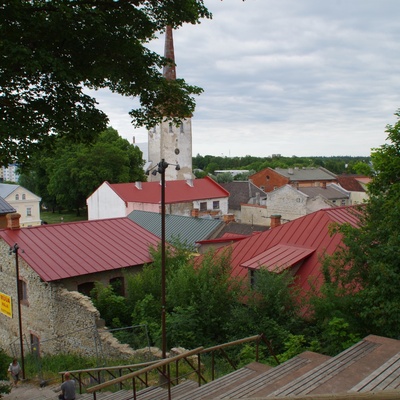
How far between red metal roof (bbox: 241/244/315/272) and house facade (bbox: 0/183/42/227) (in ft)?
154

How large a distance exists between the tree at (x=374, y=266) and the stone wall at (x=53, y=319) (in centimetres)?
716

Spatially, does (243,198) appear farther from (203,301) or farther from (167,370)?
(167,370)

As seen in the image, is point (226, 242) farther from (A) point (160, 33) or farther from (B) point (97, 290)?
(A) point (160, 33)

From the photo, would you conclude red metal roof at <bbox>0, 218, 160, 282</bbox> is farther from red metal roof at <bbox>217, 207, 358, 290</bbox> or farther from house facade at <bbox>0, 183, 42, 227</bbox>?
house facade at <bbox>0, 183, 42, 227</bbox>

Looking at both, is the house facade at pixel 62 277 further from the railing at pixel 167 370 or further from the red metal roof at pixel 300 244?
the red metal roof at pixel 300 244

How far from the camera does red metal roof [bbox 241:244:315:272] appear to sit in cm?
1584

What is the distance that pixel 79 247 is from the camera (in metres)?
20.1

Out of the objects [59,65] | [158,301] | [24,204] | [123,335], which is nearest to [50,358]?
[123,335]

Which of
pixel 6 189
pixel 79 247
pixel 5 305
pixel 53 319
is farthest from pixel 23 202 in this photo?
pixel 53 319

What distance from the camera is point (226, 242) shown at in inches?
973

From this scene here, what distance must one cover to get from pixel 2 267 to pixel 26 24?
15082 millimetres

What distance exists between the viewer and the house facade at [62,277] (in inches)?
664

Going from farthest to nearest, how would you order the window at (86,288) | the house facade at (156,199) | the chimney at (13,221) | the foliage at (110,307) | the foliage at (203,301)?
the house facade at (156,199)
the chimney at (13,221)
the window at (86,288)
the foliage at (110,307)
the foliage at (203,301)

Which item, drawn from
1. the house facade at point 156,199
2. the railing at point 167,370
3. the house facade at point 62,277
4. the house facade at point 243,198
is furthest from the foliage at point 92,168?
the railing at point 167,370
